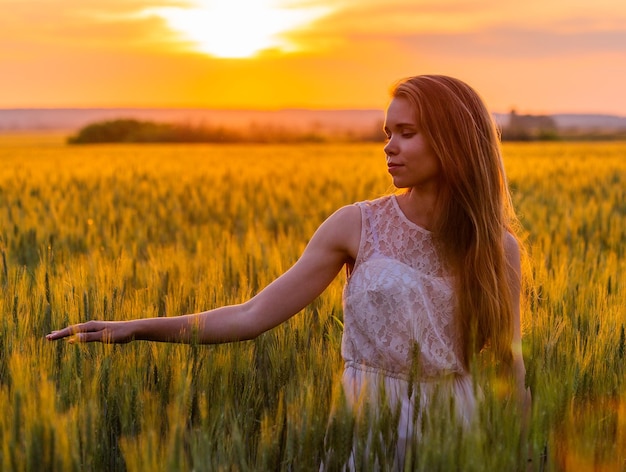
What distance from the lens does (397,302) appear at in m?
2.06

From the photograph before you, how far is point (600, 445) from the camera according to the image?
151 cm

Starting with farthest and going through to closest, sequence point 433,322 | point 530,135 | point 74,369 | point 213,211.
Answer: point 530,135, point 213,211, point 433,322, point 74,369

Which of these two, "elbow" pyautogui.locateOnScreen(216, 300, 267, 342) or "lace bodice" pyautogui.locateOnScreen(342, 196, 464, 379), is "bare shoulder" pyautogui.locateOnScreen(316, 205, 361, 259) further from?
"elbow" pyautogui.locateOnScreen(216, 300, 267, 342)

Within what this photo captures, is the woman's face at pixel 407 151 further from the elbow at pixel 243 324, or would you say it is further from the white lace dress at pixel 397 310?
the elbow at pixel 243 324

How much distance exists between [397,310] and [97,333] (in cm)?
70

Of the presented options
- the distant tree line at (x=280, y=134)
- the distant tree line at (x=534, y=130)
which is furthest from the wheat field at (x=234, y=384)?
the distant tree line at (x=280, y=134)

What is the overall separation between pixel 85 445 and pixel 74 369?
0.36 m

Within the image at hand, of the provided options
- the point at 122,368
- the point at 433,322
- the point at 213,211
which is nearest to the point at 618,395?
the point at 433,322

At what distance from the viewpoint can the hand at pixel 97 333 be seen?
6.20 feet

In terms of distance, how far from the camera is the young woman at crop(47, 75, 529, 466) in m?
2.05

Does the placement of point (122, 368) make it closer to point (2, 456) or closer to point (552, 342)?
point (2, 456)

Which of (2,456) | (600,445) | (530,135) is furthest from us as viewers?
(530,135)

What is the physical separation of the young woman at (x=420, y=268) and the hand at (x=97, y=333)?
0.04 ft

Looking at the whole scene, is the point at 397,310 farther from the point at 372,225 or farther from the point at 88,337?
the point at 88,337
